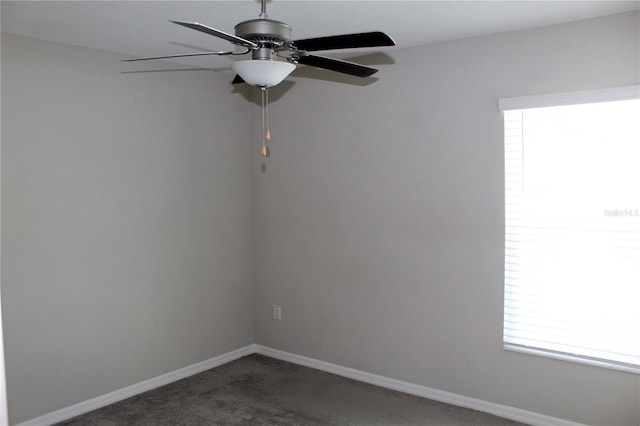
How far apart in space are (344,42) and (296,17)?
3.05 feet

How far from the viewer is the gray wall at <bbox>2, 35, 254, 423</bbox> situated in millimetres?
3248

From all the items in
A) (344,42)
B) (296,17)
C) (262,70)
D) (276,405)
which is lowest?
(276,405)

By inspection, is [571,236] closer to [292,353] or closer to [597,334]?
[597,334]

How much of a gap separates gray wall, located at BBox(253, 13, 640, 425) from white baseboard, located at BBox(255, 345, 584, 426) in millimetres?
49

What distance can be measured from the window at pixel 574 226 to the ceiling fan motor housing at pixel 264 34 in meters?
1.76

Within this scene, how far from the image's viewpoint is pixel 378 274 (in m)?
3.94

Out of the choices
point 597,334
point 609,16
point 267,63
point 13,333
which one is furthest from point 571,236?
point 13,333

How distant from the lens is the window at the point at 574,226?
116 inches

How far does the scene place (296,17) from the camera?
289 cm

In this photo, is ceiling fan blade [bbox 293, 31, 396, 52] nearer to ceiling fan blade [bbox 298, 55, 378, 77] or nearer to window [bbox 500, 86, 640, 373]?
ceiling fan blade [bbox 298, 55, 378, 77]

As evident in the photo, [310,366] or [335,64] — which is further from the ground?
[335,64]

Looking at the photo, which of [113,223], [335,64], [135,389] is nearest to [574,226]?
[335,64]

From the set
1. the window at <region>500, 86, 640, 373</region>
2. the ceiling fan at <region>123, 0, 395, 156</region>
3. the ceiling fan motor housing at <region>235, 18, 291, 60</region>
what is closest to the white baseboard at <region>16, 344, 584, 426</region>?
the window at <region>500, 86, 640, 373</region>

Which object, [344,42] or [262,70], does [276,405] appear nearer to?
[262,70]
